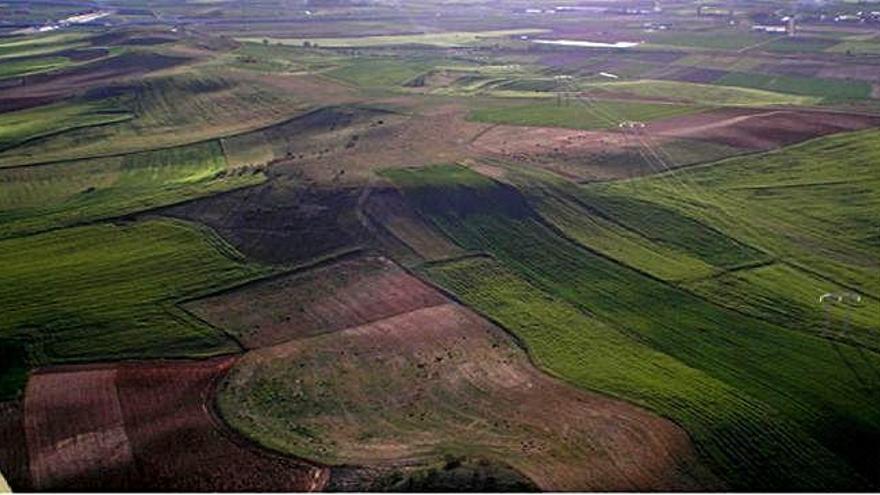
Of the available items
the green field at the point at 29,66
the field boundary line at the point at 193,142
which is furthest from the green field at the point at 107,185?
the green field at the point at 29,66

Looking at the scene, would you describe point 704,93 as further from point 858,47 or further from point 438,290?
point 438,290

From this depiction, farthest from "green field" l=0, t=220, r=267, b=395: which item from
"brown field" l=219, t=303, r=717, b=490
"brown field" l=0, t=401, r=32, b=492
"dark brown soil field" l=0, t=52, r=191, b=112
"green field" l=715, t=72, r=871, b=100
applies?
"green field" l=715, t=72, r=871, b=100

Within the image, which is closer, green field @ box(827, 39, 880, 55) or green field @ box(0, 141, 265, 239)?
green field @ box(0, 141, 265, 239)

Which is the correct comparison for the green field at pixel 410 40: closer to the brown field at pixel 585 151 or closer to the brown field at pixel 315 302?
the brown field at pixel 585 151

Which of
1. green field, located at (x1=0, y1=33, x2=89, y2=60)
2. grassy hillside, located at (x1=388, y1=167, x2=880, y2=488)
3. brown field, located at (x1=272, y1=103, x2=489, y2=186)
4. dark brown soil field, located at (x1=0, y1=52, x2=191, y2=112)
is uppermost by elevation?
green field, located at (x1=0, y1=33, x2=89, y2=60)

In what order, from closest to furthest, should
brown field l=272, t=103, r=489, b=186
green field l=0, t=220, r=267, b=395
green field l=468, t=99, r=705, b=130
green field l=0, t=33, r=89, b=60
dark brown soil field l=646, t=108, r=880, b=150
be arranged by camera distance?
green field l=0, t=220, r=267, b=395
brown field l=272, t=103, r=489, b=186
dark brown soil field l=646, t=108, r=880, b=150
green field l=468, t=99, r=705, b=130
green field l=0, t=33, r=89, b=60

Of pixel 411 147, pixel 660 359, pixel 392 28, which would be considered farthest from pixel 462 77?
pixel 660 359

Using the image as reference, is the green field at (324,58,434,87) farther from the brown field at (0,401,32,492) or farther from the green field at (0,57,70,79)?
the brown field at (0,401,32,492)
